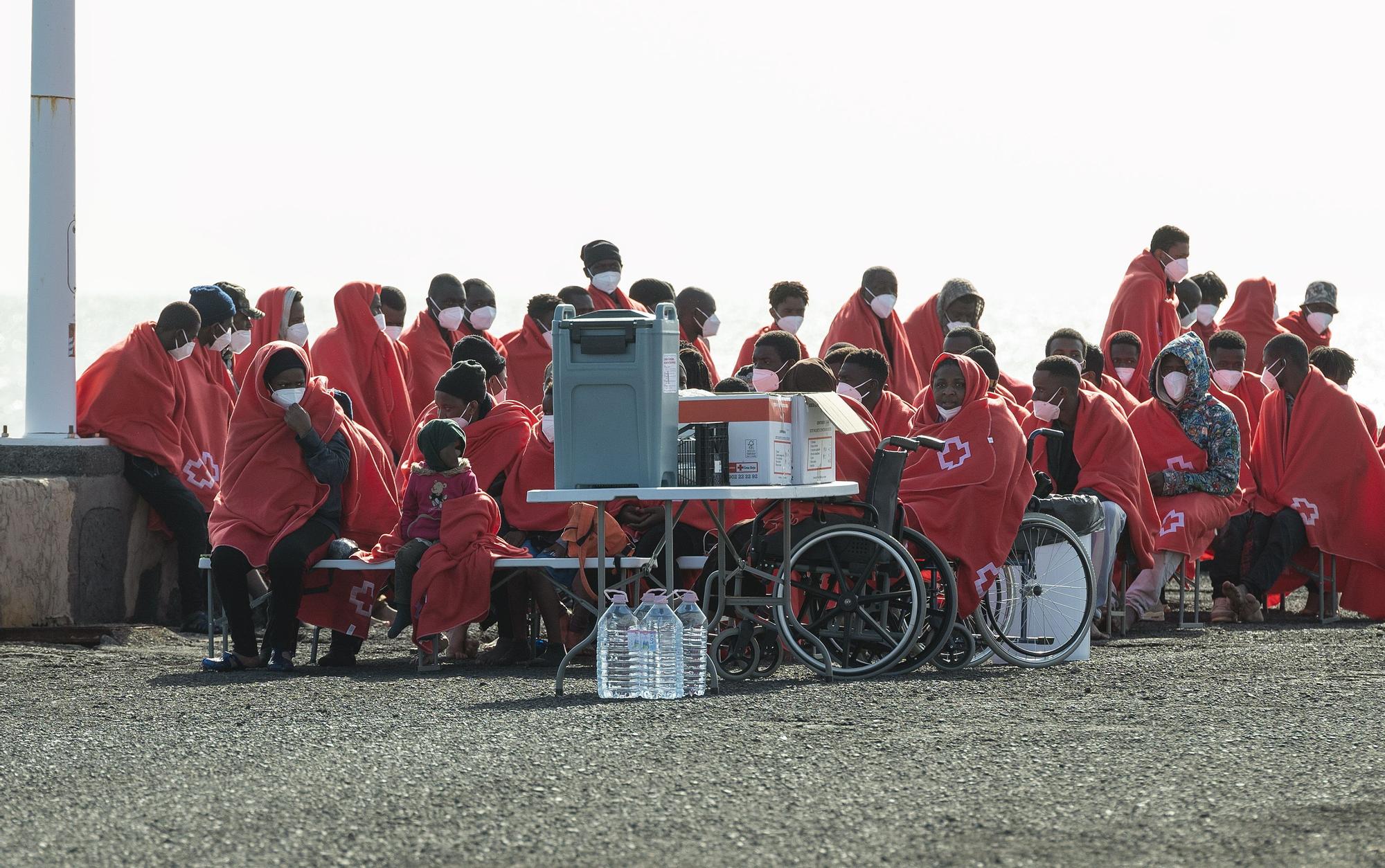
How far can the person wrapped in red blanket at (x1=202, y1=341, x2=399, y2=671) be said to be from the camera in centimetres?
911

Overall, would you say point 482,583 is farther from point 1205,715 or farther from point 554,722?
point 1205,715

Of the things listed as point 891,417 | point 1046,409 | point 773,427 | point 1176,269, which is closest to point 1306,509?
point 1046,409

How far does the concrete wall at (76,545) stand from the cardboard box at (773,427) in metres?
4.66

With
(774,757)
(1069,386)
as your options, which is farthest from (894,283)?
(774,757)

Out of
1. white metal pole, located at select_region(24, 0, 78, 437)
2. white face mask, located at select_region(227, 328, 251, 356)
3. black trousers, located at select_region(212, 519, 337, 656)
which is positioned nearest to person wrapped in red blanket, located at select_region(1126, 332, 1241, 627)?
black trousers, located at select_region(212, 519, 337, 656)

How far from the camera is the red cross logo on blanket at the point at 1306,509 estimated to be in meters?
11.7

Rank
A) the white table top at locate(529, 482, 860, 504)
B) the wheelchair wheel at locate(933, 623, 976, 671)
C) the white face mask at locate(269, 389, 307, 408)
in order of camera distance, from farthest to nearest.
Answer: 1. the white face mask at locate(269, 389, 307, 408)
2. the wheelchair wheel at locate(933, 623, 976, 671)
3. the white table top at locate(529, 482, 860, 504)

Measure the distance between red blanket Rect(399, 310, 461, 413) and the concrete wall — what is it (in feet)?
9.74

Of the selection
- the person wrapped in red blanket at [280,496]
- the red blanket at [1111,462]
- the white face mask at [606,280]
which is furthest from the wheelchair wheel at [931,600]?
the white face mask at [606,280]

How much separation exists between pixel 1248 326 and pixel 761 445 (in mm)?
10074

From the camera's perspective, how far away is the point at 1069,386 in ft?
34.4

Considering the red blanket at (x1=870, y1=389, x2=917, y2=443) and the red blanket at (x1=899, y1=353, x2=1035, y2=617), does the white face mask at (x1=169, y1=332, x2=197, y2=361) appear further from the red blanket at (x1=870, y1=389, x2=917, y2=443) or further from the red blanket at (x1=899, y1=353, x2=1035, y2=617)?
the red blanket at (x1=899, y1=353, x2=1035, y2=617)

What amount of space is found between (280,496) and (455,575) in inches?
40.9

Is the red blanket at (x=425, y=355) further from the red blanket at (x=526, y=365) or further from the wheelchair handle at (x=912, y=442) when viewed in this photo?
the wheelchair handle at (x=912, y=442)
